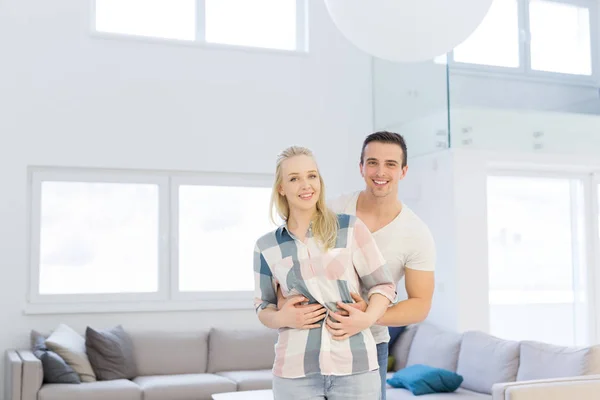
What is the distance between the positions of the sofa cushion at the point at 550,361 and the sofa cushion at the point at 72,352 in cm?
267

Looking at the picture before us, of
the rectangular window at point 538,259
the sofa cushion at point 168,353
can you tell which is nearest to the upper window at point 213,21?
A: the rectangular window at point 538,259

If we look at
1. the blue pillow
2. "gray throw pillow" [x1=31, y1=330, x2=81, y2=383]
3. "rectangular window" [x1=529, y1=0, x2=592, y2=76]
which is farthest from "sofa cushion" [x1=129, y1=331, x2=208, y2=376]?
"rectangular window" [x1=529, y1=0, x2=592, y2=76]

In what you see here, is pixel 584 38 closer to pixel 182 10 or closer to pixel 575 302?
pixel 575 302

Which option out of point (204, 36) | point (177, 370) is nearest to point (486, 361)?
point (177, 370)

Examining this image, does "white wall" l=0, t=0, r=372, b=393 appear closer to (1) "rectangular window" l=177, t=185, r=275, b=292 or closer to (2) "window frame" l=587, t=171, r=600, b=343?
(1) "rectangular window" l=177, t=185, r=275, b=292

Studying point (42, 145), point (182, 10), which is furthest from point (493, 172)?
point (42, 145)

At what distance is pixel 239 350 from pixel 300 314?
395cm

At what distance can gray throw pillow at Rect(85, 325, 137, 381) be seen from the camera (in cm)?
536

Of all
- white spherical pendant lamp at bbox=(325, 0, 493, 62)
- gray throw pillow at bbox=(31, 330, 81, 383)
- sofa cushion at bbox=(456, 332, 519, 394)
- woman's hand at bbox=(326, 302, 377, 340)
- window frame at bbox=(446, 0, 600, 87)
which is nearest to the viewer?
woman's hand at bbox=(326, 302, 377, 340)

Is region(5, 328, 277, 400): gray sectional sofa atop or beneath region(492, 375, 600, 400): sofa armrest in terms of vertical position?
beneath

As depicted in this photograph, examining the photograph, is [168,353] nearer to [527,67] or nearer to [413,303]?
[527,67]

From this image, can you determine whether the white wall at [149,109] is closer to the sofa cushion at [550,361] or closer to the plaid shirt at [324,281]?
the sofa cushion at [550,361]

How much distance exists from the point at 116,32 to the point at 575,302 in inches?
159

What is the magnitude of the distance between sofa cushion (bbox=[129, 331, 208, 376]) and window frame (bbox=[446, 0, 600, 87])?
8.68 ft
